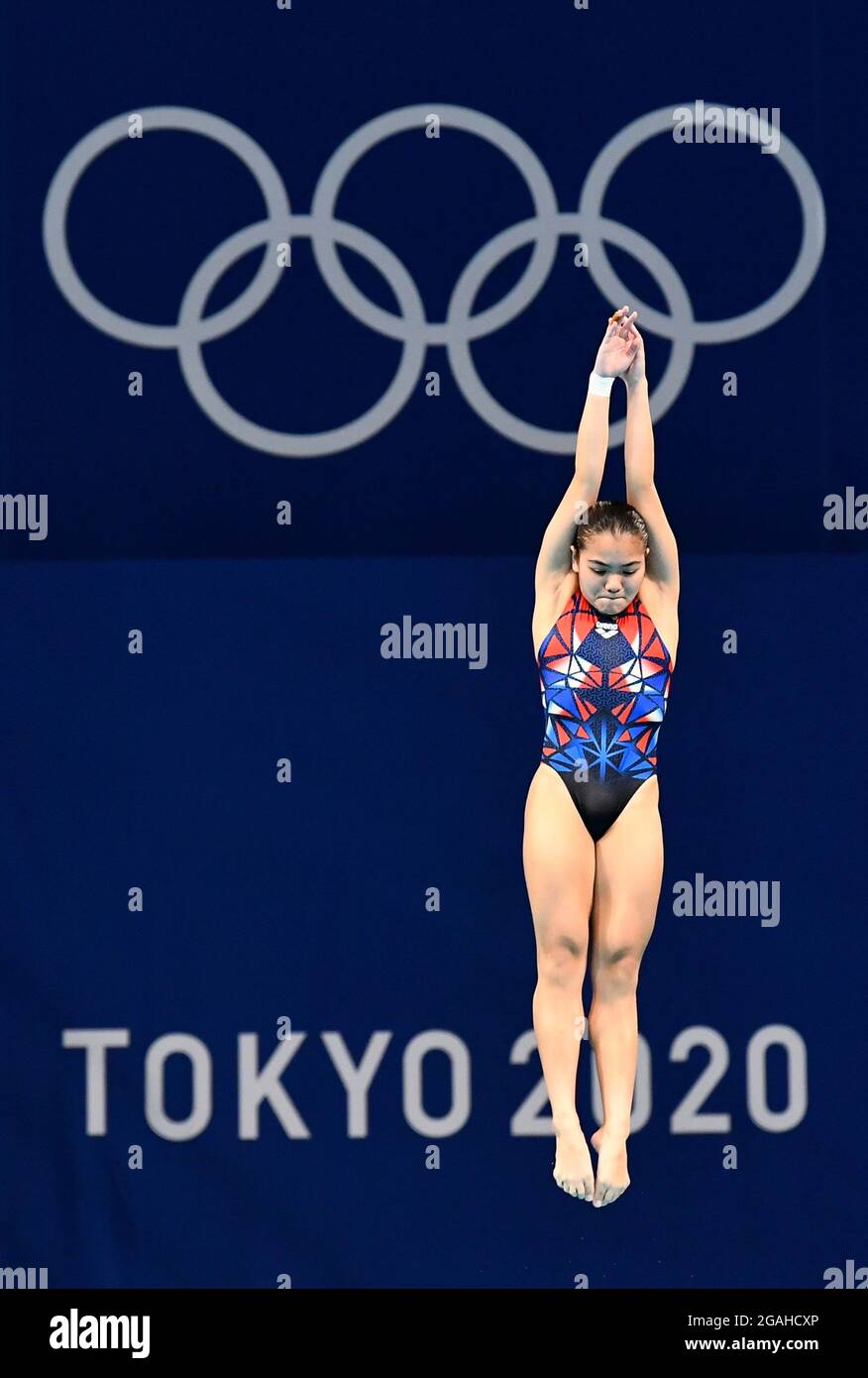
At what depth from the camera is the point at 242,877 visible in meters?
7.68

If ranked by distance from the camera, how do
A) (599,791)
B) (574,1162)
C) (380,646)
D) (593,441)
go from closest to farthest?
1. (593,441)
2. (574,1162)
3. (599,791)
4. (380,646)

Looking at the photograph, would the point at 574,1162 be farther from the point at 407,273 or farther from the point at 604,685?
the point at 407,273

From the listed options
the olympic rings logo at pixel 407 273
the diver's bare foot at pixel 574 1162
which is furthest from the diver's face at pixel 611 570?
the diver's bare foot at pixel 574 1162

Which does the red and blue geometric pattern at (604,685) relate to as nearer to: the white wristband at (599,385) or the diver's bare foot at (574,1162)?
the white wristband at (599,385)

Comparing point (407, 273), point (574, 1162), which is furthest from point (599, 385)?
point (574, 1162)

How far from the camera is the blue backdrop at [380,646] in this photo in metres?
7.64

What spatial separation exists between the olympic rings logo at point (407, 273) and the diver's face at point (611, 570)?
3.68ft

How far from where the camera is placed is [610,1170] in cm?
684

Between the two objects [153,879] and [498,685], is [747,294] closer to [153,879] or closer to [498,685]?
[498,685]

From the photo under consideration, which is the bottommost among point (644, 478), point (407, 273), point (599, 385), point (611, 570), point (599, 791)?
point (599, 791)

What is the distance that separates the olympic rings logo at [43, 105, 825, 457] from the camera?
772cm

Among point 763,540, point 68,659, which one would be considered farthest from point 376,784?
point 763,540

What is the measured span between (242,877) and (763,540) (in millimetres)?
2377

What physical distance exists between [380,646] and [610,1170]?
7.01ft
